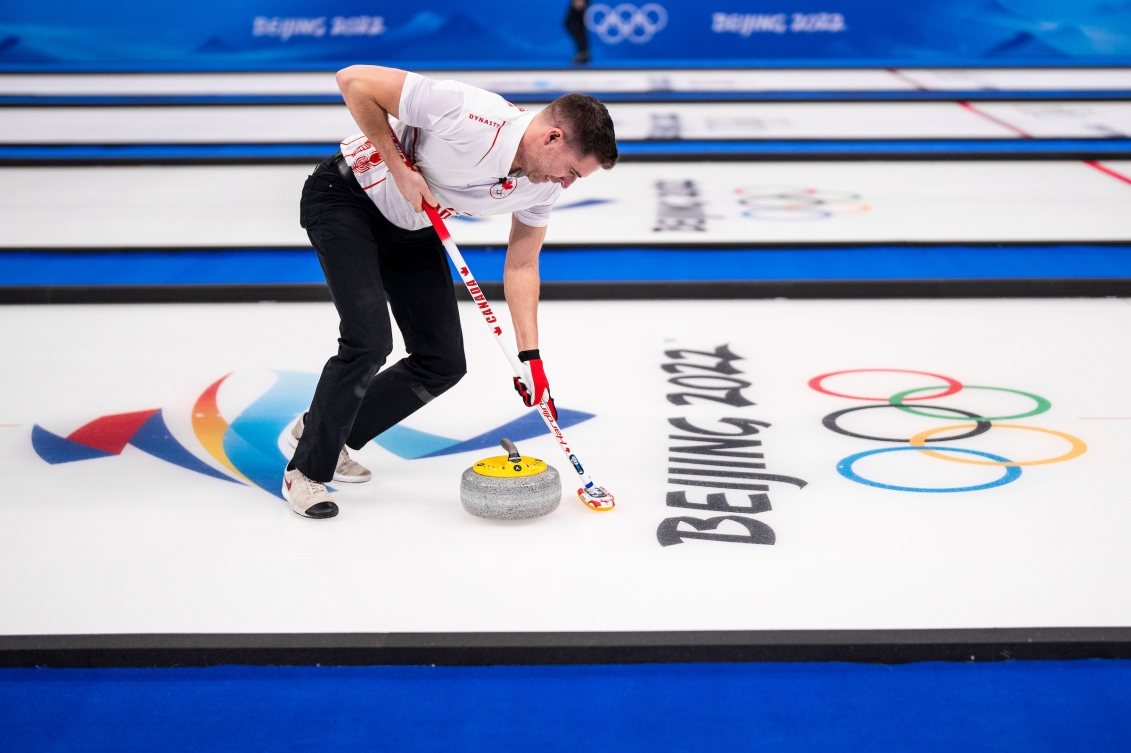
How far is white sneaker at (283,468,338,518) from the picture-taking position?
2.63 meters

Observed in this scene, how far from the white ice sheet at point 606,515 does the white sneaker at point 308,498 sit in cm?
3

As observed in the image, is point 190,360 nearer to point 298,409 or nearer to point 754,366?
point 298,409

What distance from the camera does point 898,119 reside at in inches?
371

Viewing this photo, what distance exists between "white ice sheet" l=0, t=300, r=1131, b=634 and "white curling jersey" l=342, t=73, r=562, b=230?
0.75m

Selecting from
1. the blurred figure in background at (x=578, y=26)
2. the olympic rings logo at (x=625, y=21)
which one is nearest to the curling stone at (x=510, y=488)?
the blurred figure in background at (x=578, y=26)

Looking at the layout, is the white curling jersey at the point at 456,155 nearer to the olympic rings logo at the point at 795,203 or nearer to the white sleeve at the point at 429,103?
the white sleeve at the point at 429,103

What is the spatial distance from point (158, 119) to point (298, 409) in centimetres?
728

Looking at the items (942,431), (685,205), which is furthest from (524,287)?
(685,205)

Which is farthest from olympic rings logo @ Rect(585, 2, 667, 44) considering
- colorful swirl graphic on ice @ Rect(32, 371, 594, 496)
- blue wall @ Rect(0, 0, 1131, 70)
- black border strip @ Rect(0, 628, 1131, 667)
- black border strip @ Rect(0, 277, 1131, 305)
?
black border strip @ Rect(0, 628, 1131, 667)

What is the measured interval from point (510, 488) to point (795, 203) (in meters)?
4.26

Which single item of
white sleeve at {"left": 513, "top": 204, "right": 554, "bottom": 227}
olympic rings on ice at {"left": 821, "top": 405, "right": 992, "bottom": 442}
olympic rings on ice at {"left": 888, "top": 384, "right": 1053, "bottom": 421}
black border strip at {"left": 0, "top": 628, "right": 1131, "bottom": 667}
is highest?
white sleeve at {"left": 513, "top": 204, "right": 554, "bottom": 227}

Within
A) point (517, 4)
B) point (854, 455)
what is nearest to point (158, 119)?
point (517, 4)

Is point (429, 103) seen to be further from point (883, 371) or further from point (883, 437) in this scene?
point (883, 371)

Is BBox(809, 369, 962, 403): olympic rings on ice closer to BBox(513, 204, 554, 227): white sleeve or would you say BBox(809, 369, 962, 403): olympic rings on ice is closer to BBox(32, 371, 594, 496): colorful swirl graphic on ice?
BBox(32, 371, 594, 496): colorful swirl graphic on ice
